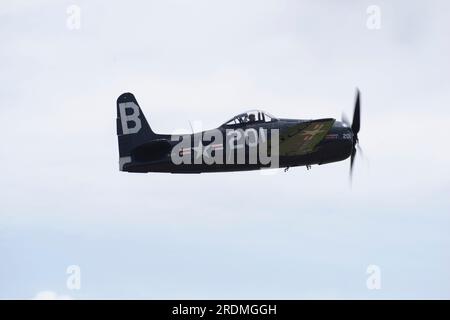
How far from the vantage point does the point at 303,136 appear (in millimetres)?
40156

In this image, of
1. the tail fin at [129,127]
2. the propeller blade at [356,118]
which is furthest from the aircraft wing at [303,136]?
the tail fin at [129,127]

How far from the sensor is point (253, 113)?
39906mm

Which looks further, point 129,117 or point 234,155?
point 129,117

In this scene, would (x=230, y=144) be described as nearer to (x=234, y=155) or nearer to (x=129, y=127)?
(x=234, y=155)

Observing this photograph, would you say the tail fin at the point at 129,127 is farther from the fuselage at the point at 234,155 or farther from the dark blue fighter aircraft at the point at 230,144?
the fuselage at the point at 234,155

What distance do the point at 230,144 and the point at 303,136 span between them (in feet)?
10.6

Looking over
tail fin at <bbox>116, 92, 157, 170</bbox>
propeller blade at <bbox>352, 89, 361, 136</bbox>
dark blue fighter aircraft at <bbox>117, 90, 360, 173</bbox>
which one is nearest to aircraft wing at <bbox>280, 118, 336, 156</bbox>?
dark blue fighter aircraft at <bbox>117, 90, 360, 173</bbox>

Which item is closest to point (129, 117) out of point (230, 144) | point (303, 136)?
point (230, 144)

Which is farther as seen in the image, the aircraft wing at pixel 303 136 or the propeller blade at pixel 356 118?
the propeller blade at pixel 356 118

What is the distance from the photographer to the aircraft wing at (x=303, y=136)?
39531mm

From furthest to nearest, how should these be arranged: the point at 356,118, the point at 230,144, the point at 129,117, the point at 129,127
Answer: the point at 356,118 < the point at 129,117 < the point at 129,127 < the point at 230,144
